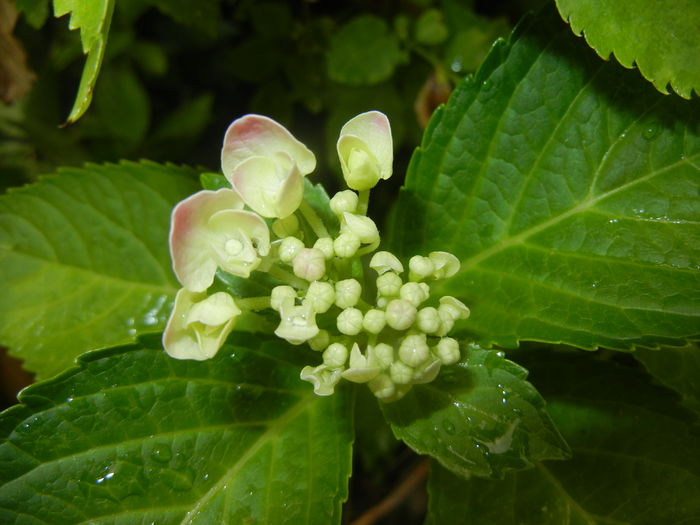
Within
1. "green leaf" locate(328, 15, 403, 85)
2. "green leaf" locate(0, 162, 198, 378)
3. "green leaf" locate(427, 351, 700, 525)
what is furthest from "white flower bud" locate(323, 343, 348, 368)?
"green leaf" locate(328, 15, 403, 85)

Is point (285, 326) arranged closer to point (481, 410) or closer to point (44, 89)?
point (481, 410)

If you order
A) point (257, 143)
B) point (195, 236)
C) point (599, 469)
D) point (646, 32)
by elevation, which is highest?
point (646, 32)

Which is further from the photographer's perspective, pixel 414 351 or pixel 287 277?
pixel 287 277

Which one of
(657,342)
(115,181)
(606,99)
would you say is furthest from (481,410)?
(115,181)

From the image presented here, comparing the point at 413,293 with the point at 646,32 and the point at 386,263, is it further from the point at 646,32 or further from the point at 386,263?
the point at 646,32

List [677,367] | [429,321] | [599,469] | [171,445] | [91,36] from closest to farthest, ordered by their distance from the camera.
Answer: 1. [91,36]
2. [429,321]
3. [171,445]
4. [599,469]
5. [677,367]

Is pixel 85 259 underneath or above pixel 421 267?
underneath

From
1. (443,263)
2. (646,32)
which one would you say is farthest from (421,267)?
(646,32)
